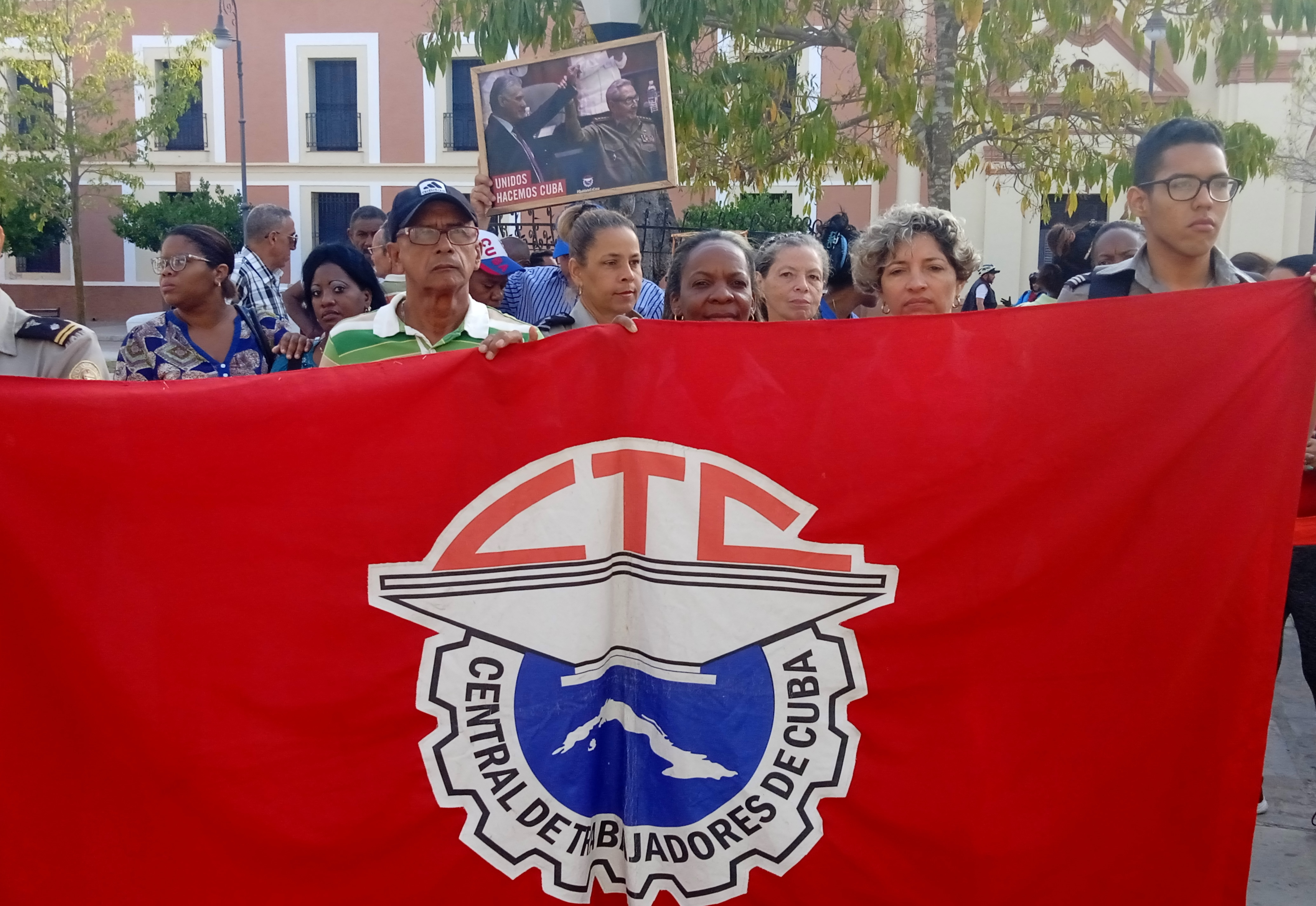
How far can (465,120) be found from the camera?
97.5 feet

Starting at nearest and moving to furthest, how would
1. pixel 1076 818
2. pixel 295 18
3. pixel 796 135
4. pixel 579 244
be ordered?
pixel 1076 818 → pixel 579 244 → pixel 796 135 → pixel 295 18

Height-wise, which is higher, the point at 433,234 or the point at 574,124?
the point at 574,124

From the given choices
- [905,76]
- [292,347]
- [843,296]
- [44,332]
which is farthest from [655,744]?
[905,76]

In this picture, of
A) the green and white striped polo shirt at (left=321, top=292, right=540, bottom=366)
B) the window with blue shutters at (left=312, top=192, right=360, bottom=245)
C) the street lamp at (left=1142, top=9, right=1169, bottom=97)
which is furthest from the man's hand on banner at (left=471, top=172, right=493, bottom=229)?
the window with blue shutters at (left=312, top=192, right=360, bottom=245)

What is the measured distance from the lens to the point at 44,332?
336 cm

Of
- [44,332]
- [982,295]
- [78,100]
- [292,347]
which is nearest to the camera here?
[44,332]

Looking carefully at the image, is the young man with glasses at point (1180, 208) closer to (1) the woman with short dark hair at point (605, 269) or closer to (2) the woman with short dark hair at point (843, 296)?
(1) the woman with short dark hair at point (605, 269)

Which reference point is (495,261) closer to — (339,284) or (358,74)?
(339,284)

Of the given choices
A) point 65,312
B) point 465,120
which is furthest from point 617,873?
point 65,312

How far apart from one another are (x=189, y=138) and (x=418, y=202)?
3011 centimetres

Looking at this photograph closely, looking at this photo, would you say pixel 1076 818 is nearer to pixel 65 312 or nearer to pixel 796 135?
pixel 796 135

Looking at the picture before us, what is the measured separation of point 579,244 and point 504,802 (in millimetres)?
1811

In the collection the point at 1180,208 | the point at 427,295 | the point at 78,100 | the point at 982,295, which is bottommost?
the point at 982,295

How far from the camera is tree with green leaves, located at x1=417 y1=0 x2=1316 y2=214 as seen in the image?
871cm
